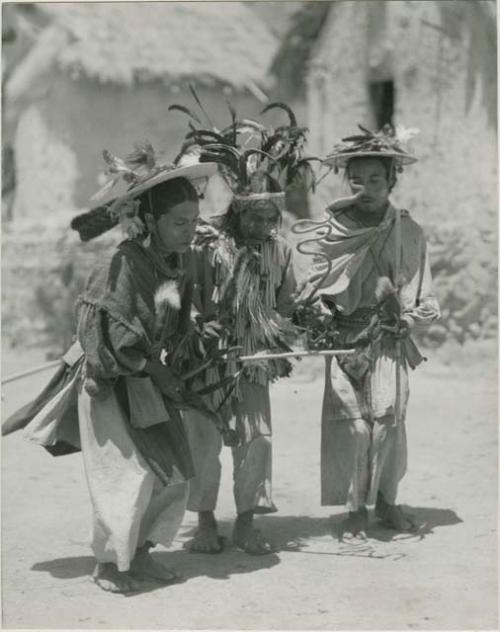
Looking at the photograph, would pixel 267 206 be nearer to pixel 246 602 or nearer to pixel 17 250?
pixel 246 602

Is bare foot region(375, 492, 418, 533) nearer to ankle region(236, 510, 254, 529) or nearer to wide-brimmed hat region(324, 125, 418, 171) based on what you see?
ankle region(236, 510, 254, 529)

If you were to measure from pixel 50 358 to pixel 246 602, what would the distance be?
336 inches

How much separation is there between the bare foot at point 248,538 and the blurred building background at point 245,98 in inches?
256

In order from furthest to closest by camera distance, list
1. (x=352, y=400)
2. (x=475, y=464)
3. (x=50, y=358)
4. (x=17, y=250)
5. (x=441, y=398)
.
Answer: (x=17, y=250) < (x=50, y=358) < (x=441, y=398) < (x=475, y=464) < (x=352, y=400)

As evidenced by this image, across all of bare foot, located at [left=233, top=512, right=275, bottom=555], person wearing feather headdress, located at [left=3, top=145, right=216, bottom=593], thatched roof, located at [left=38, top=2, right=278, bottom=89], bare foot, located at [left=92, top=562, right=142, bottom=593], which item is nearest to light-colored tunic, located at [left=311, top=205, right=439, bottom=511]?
bare foot, located at [left=233, top=512, right=275, bottom=555]

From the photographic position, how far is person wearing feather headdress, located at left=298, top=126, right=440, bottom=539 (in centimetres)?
538

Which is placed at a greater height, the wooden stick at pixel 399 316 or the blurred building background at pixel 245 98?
the blurred building background at pixel 245 98

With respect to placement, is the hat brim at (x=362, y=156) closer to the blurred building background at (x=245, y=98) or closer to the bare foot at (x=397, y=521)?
the bare foot at (x=397, y=521)

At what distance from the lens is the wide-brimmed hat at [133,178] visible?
177 inches

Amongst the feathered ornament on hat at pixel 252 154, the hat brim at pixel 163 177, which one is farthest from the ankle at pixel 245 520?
the hat brim at pixel 163 177

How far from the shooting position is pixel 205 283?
16.7ft

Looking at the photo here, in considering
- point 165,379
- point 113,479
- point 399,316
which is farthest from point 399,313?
point 113,479

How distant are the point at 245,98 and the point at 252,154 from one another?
12389mm

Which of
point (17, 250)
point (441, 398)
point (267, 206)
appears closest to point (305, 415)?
point (441, 398)
